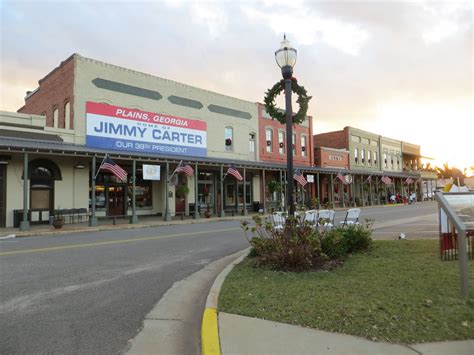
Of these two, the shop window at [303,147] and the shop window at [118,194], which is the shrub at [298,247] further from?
the shop window at [303,147]

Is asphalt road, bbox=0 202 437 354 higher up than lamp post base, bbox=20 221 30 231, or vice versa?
lamp post base, bbox=20 221 30 231

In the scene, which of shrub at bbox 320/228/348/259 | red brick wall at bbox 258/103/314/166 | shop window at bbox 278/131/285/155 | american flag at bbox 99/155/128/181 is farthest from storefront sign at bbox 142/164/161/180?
shop window at bbox 278/131/285/155

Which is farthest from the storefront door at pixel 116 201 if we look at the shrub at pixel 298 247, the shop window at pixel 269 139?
the shrub at pixel 298 247

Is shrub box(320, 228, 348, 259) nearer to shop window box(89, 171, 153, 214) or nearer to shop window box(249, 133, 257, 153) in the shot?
shop window box(89, 171, 153, 214)

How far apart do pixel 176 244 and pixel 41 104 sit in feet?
66.9

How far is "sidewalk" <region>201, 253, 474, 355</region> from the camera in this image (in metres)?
3.71

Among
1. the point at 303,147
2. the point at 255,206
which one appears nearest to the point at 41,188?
the point at 255,206

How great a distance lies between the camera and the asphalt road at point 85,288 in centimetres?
435

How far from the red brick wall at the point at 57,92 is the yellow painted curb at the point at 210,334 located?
2002cm

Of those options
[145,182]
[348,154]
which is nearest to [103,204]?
[145,182]

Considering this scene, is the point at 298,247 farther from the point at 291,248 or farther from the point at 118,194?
the point at 118,194

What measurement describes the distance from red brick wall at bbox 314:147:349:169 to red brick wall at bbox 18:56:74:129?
26.2m

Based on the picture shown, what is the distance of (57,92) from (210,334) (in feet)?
78.7

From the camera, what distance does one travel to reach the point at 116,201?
960 inches
